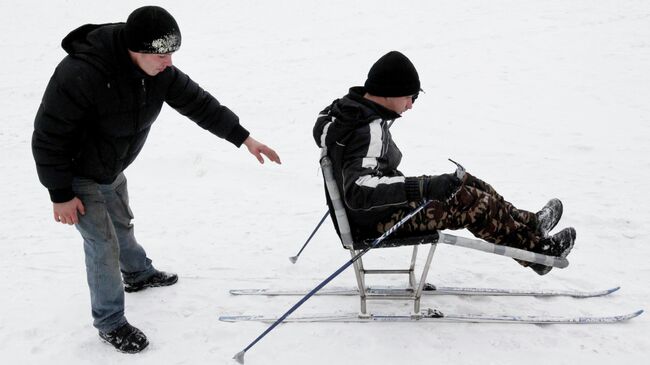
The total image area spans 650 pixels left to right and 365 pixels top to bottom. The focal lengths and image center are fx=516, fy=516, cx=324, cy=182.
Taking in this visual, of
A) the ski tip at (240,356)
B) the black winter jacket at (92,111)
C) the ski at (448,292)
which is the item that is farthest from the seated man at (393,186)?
the black winter jacket at (92,111)

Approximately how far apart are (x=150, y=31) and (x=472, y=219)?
2047 millimetres

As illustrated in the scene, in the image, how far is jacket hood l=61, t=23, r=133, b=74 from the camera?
2725 mm

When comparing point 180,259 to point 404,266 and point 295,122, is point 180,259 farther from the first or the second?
point 295,122

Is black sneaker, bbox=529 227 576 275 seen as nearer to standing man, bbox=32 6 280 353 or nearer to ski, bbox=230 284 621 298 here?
ski, bbox=230 284 621 298

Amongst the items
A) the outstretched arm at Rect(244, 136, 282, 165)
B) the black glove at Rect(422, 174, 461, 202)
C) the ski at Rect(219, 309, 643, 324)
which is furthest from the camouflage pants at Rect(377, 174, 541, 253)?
the outstretched arm at Rect(244, 136, 282, 165)

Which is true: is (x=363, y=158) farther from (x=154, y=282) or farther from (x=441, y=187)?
(x=154, y=282)

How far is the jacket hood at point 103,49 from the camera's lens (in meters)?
2.72

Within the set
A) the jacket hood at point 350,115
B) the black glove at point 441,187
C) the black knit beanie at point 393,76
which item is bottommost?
the black glove at point 441,187

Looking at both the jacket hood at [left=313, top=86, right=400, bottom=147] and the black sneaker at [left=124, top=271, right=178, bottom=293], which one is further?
the black sneaker at [left=124, top=271, right=178, bottom=293]

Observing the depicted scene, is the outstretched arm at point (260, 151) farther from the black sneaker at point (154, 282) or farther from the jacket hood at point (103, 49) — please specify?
the black sneaker at point (154, 282)

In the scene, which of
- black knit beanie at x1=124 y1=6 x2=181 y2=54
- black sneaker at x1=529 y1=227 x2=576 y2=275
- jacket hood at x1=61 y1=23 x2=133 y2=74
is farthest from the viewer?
black sneaker at x1=529 y1=227 x2=576 y2=275

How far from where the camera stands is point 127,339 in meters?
3.13

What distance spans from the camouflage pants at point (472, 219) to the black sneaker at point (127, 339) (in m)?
1.61

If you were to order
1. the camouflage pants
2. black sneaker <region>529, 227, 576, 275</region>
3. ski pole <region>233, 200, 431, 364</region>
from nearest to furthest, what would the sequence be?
ski pole <region>233, 200, 431, 364</region> < the camouflage pants < black sneaker <region>529, 227, 576, 275</region>
